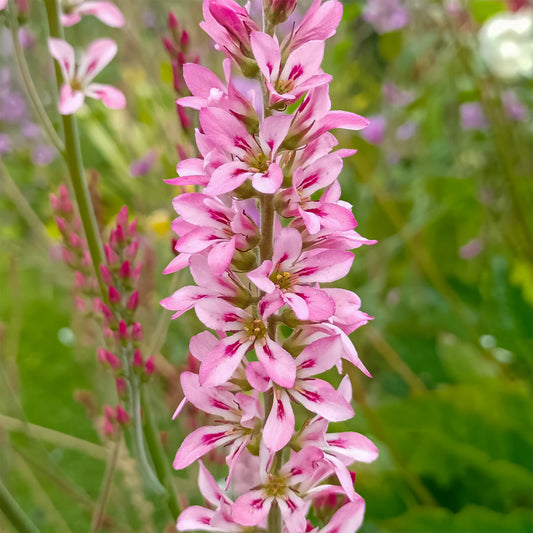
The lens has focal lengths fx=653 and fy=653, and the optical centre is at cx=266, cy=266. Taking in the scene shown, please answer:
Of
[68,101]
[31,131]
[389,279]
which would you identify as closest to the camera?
[68,101]

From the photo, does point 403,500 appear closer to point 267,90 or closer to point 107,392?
point 107,392

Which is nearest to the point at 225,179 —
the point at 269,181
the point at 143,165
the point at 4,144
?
the point at 269,181

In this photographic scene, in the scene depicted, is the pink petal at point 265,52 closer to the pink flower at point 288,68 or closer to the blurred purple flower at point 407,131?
the pink flower at point 288,68

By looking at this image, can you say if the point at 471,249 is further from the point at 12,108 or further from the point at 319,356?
the point at 319,356

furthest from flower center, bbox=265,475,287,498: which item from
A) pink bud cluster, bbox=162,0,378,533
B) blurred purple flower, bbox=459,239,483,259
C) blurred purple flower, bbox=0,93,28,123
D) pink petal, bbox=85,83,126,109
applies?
blurred purple flower, bbox=0,93,28,123

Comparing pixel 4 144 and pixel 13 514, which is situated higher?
pixel 4 144

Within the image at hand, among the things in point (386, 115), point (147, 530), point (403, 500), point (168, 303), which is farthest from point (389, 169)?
Result: point (168, 303)
